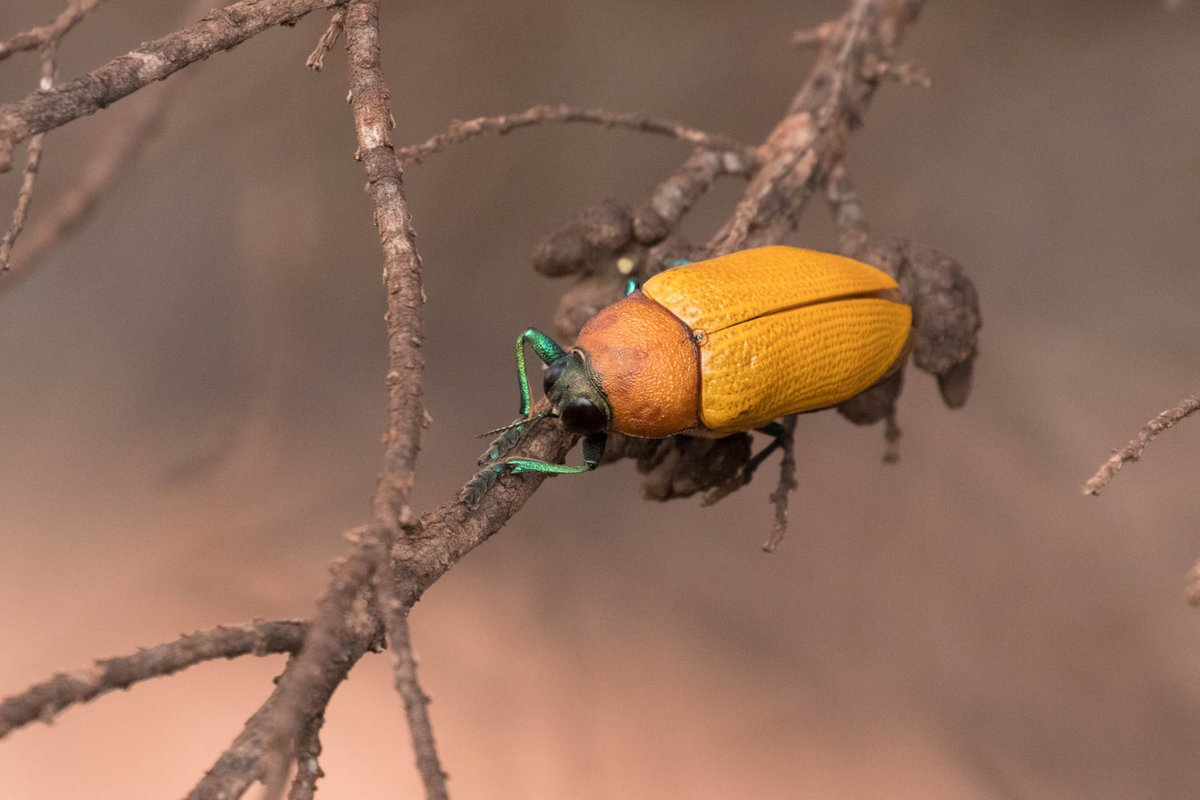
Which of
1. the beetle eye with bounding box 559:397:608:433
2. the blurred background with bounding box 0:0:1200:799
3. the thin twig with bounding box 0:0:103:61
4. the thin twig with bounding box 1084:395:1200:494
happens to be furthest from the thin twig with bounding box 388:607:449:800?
the blurred background with bounding box 0:0:1200:799

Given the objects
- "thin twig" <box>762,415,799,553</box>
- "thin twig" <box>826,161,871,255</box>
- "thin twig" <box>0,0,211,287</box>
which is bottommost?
"thin twig" <box>762,415,799,553</box>

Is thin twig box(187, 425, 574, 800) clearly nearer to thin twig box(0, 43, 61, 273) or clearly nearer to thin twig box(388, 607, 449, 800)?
thin twig box(388, 607, 449, 800)

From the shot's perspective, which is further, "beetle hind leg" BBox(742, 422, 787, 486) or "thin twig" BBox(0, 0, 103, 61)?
"beetle hind leg" BBox(742, 422, 787, 486)

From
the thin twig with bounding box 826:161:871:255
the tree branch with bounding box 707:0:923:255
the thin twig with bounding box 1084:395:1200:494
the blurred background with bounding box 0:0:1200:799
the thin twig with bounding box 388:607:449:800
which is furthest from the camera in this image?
the blurred background with bounding box 0:0:1200:799

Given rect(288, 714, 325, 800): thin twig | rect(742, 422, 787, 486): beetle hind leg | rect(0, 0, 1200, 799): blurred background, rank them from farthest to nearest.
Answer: rect(0, 0, 1200, 799): blurred background
rect(742, 422, 787, 486): beetle hind leg
rect(288, 714, 325, 800): thin twig

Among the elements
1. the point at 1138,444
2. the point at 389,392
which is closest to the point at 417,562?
the point at 389,392

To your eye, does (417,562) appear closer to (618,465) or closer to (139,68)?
(139,68)

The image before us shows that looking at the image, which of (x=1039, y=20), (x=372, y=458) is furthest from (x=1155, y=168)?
(x=372, y=458)
